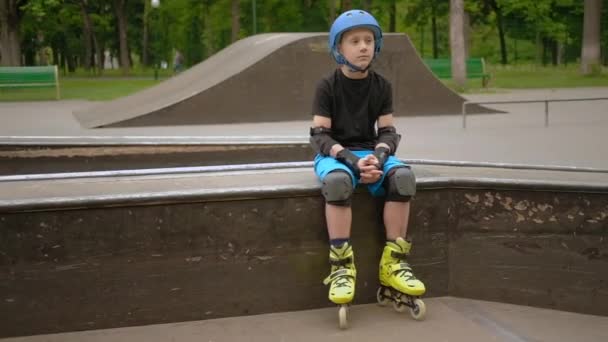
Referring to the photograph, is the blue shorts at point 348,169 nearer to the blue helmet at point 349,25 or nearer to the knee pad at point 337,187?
the knee pad at point 337,187

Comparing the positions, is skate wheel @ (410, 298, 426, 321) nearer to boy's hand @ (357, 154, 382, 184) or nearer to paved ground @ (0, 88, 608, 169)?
boy's hand @ (357, 154, 382, 184)

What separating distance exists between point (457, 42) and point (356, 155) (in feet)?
59.6

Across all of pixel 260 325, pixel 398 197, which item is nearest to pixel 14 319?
pixel 260 325

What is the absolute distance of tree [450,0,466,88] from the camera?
2072cm

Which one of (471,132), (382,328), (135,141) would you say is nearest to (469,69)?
(471,132)

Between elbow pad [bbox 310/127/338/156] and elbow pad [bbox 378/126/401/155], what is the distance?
0.84ft

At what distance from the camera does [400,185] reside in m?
3.33

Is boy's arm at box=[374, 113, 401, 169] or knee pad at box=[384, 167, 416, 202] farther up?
boy's arm at box=[374, 113, 401, 169]

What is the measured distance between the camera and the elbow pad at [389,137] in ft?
11.7

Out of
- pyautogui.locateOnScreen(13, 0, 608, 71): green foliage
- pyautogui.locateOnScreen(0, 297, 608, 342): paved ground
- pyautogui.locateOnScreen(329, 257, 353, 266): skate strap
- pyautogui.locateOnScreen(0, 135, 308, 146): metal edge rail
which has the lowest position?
pyautogui.locateOnScreen(0, 297, 608, 342): paved ground

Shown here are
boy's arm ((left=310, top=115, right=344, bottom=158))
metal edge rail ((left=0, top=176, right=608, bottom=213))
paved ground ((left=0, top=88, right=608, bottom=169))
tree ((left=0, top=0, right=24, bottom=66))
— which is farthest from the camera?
tree ((left=0, top=0, right=24, bottom=66))

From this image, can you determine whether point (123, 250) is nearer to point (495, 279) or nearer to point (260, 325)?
point (260, 325)

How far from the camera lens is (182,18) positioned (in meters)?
46.0

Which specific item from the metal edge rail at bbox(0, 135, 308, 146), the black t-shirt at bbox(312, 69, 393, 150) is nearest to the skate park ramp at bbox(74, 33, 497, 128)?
the metal edge rail at bbox(0, 135, 308, 146)
